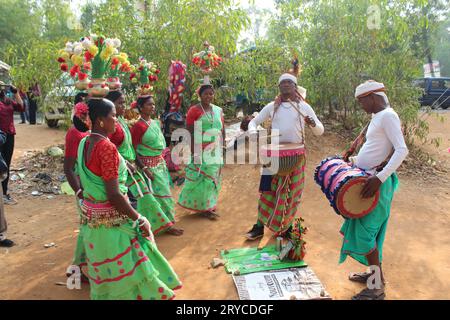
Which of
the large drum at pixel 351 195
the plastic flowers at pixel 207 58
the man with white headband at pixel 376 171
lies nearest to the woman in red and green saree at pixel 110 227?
the large drum at pixel 351 195

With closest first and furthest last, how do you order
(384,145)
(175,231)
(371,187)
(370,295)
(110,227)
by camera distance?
1. (110,227)
2. (371,187)
3. (384,145)
4. (370,295)
5. (175,231)

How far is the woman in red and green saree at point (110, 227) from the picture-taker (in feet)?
8.45

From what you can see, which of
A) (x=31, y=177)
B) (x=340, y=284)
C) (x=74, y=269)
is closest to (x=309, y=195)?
(x=340, y=284)

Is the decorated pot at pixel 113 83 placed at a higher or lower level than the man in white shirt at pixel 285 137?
higher

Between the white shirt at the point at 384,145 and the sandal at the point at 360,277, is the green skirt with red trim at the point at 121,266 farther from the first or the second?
the white shirt at the point at 384,145

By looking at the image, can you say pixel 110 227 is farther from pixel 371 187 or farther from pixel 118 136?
pixel 371 187

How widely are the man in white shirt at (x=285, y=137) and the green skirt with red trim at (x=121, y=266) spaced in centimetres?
187

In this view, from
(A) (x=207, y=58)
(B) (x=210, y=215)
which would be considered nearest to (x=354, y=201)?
(B) (x=210, y=215)

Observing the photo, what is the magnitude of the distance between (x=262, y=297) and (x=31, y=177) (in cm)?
570

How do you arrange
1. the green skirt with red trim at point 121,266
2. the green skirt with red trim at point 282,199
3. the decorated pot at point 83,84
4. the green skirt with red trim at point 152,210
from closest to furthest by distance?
1. the green skirt with red trim at point 121,266
2. the decorated pot at point 83,84
3. the green skirt with red trim at point 282,199
4. the green skirt with red trim at point 152,210

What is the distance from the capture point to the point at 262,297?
3303 mm

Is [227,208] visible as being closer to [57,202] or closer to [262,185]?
[262,185]

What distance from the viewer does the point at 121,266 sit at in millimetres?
2748

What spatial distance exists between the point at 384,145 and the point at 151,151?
255 cm
